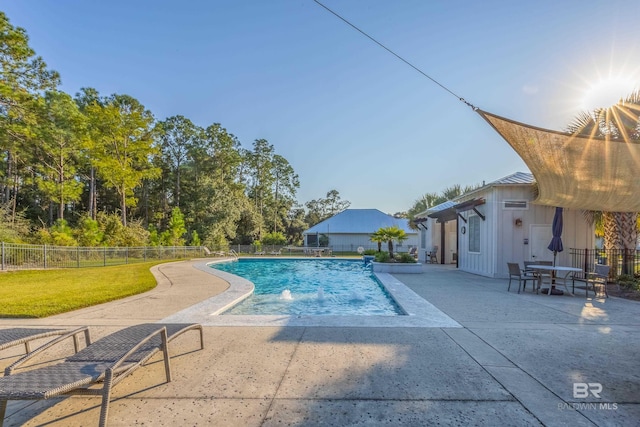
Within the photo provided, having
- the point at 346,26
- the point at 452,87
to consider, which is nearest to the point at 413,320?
the point at 452,87

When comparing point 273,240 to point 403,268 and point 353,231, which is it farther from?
point 403,268

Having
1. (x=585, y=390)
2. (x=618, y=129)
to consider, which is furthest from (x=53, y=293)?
(x=618, y=129)

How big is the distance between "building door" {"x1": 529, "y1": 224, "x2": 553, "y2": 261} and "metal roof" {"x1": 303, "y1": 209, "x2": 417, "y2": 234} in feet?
73.9

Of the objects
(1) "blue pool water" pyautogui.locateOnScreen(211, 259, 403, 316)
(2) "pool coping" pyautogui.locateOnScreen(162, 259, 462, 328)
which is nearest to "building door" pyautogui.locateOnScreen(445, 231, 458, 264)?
(1) "blue pool water" pyautogui.locateOnScreen(211, 259, 403, 316)

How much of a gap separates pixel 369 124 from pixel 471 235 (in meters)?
6.65

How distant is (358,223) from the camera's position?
119ft

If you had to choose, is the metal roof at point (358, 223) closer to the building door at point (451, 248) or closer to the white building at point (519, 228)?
the building door at point (451, 248)

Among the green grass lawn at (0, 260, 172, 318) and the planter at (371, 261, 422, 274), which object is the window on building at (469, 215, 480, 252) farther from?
the green grass lawn at (0, 260, 172, 318)

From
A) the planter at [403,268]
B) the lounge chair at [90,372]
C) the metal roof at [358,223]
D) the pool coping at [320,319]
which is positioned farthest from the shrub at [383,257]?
the metal roof at [358,223]

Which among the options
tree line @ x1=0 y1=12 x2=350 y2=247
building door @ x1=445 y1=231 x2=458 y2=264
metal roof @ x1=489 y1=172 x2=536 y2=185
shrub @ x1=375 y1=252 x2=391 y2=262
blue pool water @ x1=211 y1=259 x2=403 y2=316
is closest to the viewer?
blue pool water @ x1=211 y1=259 x2=403 y2=316

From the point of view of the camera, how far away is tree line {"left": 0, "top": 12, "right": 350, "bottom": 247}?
20938 mm

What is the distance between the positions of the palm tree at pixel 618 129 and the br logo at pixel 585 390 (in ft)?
28.9

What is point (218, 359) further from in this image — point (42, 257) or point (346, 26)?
point (42, 257)

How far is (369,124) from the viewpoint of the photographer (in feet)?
47.6
